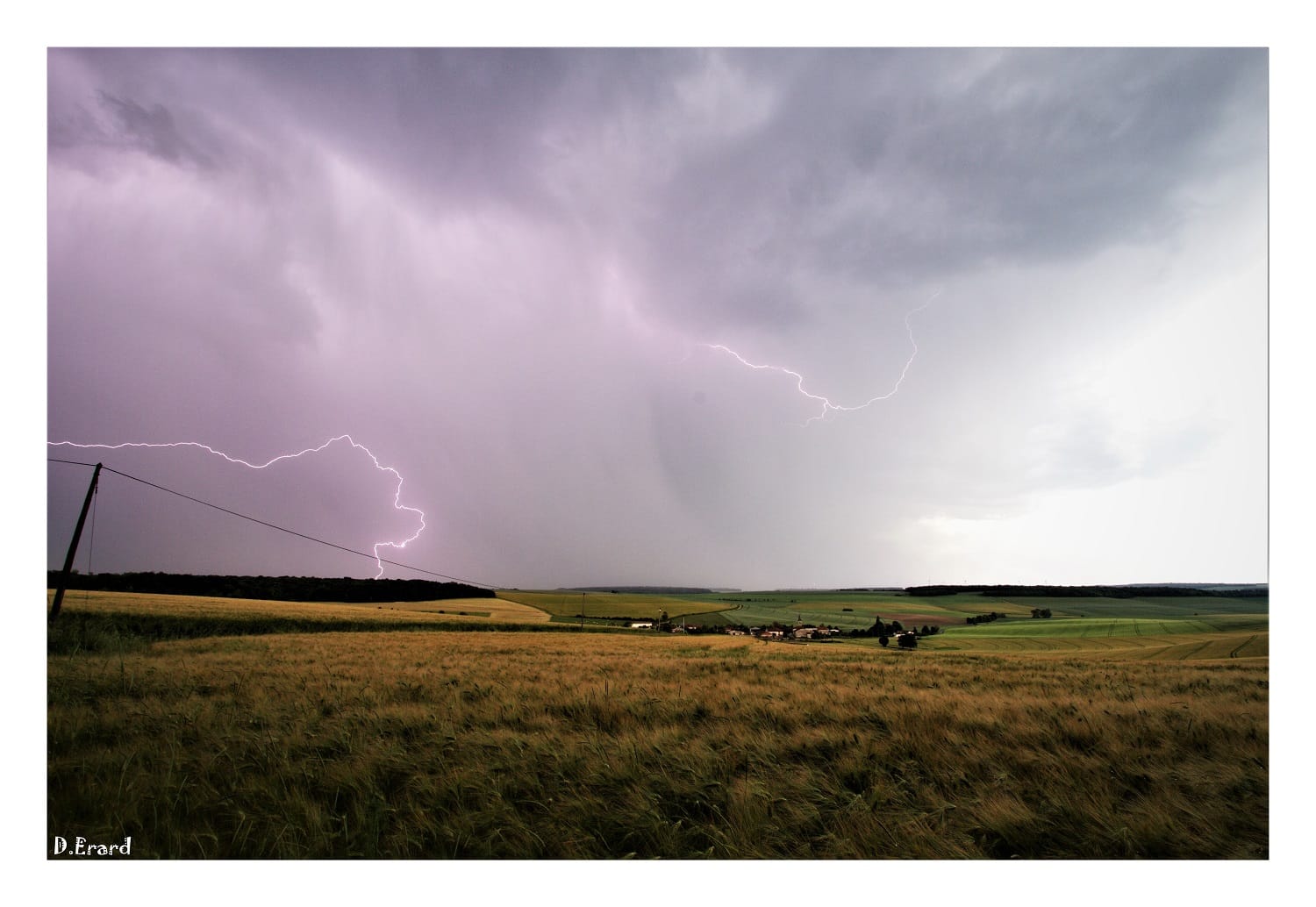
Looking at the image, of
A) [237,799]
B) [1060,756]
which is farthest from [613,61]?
[1060,756]

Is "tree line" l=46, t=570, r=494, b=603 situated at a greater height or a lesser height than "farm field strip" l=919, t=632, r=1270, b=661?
lesser

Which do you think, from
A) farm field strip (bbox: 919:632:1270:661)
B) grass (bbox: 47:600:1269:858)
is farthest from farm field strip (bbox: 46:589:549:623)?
farm field strip (bbox: 919:632:1270:661)

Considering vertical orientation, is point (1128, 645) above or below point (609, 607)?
above

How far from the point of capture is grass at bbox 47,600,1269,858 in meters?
2.73

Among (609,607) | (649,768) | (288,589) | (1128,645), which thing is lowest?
(609,607)

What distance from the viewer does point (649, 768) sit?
3180mm

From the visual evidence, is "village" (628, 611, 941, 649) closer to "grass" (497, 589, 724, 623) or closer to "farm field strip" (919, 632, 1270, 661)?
"farm field strip" (919, 632, 1270, 661)

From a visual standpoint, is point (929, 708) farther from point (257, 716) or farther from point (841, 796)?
point (257, 716)

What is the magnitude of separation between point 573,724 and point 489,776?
0.97m

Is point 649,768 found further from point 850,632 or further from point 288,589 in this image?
point 288,589

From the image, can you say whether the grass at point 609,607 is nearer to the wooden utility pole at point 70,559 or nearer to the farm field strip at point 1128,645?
the farm field strip at point 1128,645

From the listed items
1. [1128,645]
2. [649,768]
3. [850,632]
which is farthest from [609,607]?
[649,768]

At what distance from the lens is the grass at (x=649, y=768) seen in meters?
2.73

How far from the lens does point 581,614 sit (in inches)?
1039
